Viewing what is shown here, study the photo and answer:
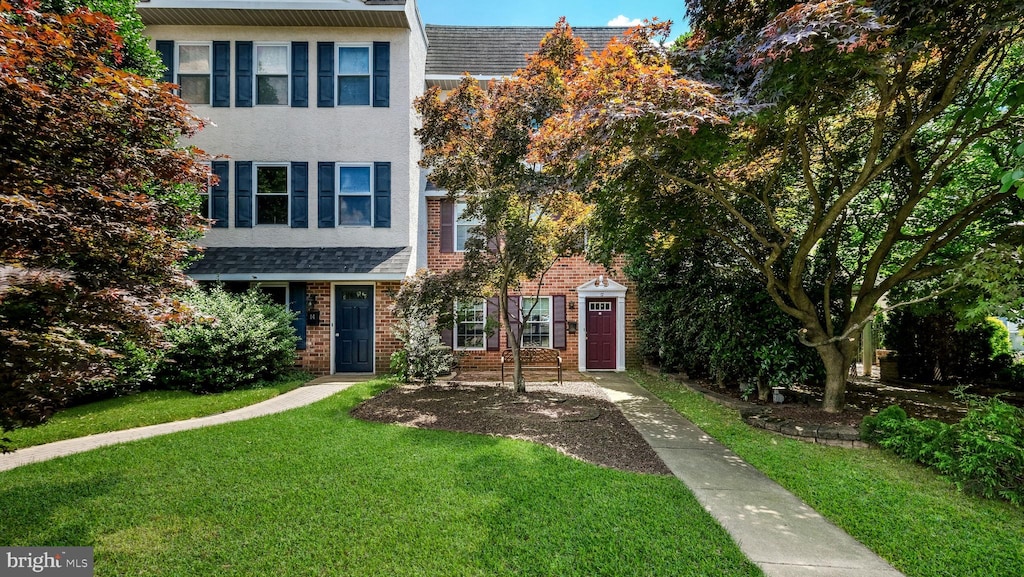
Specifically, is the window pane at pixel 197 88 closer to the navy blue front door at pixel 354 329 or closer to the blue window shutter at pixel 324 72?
the blue window shutter at pixel 324 72

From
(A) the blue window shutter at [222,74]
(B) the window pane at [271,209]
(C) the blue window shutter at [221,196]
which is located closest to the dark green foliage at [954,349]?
(B) the window pane at [271,209]

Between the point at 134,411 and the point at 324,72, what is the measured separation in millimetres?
8419

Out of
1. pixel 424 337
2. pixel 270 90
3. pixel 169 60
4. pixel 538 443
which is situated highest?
pixel 169 60

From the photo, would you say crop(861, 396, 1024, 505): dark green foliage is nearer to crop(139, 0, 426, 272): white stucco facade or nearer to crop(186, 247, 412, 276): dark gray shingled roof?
crop(186, 247, 412, 276): dark gray shingled roof

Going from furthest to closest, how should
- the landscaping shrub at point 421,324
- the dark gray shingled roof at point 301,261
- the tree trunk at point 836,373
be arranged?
1. the dark gray shingled roof at point 301,261
2. the landscaping shrub at point 421,324
3. the tree trunk at point 836,373

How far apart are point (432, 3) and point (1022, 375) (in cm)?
1786

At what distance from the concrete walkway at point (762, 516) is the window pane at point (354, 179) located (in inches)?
343

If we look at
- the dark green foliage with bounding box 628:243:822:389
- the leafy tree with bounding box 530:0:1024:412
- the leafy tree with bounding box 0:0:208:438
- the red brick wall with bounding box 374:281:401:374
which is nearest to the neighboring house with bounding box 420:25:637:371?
the red brick wall with bounding box 374:281:401:374

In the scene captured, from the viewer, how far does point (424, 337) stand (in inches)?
368

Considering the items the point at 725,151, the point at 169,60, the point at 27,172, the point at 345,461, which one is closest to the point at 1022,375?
the point at 725,151

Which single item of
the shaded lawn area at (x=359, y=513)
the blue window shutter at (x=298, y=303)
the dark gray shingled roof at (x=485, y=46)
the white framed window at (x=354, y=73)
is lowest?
the shaded lawn area at (x=359, y=513)

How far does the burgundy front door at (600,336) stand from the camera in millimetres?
12062

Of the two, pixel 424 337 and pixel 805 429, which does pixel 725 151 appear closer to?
pixel 805 429

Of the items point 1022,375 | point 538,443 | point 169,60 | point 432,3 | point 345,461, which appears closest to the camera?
point 345,461
